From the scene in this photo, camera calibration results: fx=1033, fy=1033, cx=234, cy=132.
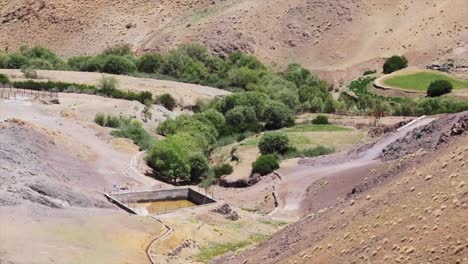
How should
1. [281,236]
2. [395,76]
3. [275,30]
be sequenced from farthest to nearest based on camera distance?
[275,30] < [395,76] < [281,236]

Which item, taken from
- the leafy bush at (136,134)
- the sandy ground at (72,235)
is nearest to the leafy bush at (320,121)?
the leafy bush at (136,134)

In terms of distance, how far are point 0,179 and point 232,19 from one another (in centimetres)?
6592

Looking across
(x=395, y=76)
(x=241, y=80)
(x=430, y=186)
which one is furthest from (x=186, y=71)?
(x=430, y=186)

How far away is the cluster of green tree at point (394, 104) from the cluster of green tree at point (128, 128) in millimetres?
17285

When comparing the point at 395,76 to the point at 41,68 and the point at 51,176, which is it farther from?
the point at 51,176

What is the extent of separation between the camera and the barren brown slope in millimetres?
28234

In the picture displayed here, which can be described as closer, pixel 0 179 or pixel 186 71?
pixel 0 179

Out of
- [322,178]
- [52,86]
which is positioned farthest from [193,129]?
[52,86]

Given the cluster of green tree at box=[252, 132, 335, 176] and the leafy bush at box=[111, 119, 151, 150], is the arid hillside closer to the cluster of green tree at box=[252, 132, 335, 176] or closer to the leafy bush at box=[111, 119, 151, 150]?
the leafy bush at box=[111, 119, 151, 150]

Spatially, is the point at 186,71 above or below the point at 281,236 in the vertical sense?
below

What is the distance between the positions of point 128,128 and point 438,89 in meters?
26.1

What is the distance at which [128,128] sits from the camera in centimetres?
6544

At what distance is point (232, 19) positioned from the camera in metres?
106

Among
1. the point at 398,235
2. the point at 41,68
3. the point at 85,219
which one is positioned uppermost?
the point at 398,235
